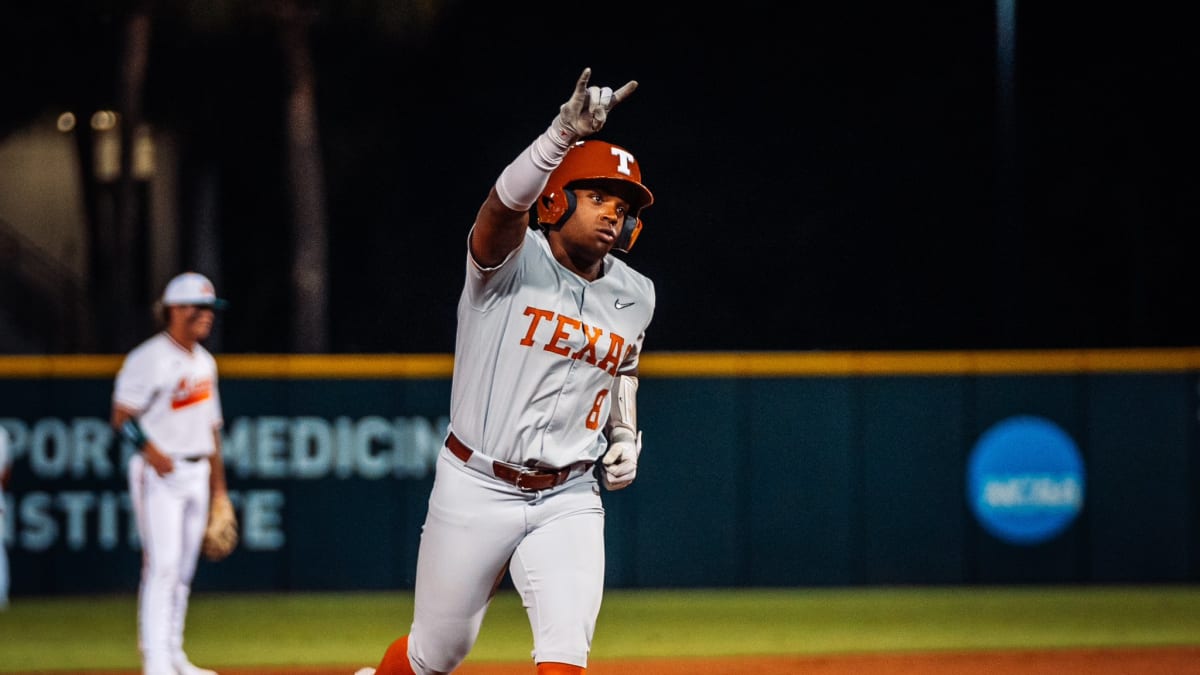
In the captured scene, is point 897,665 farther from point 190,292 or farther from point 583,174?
point 583,174

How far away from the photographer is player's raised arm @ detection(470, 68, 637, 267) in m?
4.62

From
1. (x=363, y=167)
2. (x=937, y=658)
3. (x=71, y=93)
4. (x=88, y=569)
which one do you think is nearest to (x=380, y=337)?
(x=363, y=167)

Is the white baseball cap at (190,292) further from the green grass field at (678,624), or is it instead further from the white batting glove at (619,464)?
the white batting glove at (619,464)

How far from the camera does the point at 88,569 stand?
11391 millimetres

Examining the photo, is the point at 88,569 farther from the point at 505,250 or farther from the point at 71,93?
the point at 71,93

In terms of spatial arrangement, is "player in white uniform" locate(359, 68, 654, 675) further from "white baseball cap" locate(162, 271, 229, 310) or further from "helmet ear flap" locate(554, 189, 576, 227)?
"white baseball cap" locate(162, 271, 229, 310)

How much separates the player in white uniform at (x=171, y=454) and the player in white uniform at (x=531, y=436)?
109 inches

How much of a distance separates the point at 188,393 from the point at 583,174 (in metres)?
3.65

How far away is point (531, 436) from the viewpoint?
207 inches

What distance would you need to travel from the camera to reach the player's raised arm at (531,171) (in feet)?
15.2

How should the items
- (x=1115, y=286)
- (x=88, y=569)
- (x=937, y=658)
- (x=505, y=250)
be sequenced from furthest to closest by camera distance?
1. (x=1115, y=286)
2. (x=88, y=569)
3. (x=937, y=658)
4. (x=505, y=250)

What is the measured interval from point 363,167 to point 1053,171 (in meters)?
10.4

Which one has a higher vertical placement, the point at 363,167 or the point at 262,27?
the point at 262,27

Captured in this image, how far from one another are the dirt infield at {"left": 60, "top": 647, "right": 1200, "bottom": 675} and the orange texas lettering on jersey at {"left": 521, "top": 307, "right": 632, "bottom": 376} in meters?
3.38
